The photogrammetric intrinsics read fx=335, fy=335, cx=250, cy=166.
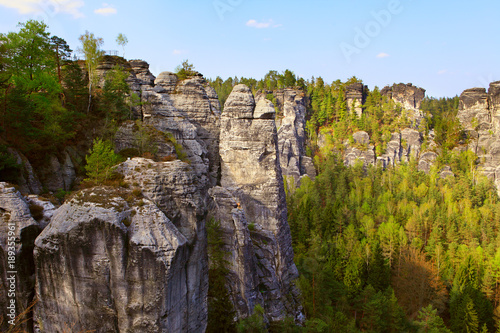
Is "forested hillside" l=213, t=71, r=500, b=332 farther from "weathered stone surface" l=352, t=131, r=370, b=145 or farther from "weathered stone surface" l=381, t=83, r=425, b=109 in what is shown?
"weathered stone surface" l=381, t=83, r=425, b=109

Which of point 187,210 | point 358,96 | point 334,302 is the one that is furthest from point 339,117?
point 187,210

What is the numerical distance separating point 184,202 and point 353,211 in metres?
42.5

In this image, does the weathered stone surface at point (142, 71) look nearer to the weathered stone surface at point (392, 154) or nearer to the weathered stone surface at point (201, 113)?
the weathered stone surface at point (201, 113)

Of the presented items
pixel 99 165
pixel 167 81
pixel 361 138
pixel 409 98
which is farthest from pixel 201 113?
pixel 409 98

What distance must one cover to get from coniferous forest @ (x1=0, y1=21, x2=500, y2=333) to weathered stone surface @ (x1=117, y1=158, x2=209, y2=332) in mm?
1846

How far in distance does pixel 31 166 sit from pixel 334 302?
1114 inches

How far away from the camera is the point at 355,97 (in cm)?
9088

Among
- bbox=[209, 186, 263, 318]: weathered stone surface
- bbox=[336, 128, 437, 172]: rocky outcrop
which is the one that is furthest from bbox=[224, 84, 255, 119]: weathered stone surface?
bbox=[336, 128, 437, 172]: rocky outcrop

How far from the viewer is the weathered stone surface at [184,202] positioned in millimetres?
14632

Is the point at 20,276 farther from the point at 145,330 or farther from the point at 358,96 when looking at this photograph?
the point at 358,96

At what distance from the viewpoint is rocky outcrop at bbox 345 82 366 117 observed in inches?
3529

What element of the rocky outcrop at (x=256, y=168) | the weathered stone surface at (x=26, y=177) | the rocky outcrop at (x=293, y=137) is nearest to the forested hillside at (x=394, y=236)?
the rocky outcrop at (x=293, y=137)

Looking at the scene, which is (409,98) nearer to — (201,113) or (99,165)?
(201,113)

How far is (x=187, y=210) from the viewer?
15461mm
